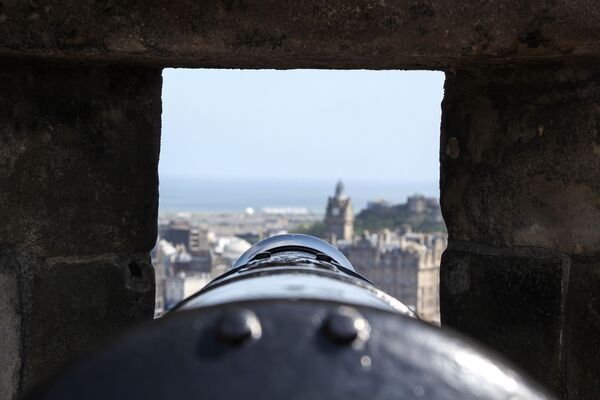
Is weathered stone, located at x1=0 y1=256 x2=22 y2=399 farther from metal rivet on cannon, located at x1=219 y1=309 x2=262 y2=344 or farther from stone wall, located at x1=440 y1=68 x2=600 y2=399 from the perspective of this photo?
metal rivet on cannon, located at x1=219 y1=309 x2=262 y2=344

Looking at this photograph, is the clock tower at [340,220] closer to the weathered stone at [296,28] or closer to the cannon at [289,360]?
the weathered stone at [296,28]

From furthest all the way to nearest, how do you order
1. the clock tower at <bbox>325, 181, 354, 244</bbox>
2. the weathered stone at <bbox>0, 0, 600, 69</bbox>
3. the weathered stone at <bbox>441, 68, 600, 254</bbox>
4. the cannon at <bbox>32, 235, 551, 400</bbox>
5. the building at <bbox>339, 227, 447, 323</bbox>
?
the clock tower at <bbox>325, 181, 354, 244</bbox> → the building at <bbox>339, 227, 447, 323</bbox> → the weathered stone at <bbox>441, 68, 600, 254</bbox> → the weathered stone at <bbox>0, 0, 600, 69</bbox> → the cannon at <bbox>32, 235, 551, 400</bbox>

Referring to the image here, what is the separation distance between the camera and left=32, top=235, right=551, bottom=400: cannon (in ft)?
3.44

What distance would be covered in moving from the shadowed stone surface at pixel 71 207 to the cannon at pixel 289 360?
1430 mm

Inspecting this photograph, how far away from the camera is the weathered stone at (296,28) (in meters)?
2.15

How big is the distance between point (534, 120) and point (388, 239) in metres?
52.3

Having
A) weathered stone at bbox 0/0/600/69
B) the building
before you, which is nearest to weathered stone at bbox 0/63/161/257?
weathered stone at bbox 0/0/600/69

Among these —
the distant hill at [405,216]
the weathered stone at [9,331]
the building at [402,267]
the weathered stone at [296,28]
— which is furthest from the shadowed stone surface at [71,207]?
the distant hill at [405,216]

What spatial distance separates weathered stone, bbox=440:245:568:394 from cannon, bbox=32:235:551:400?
57.1 inches

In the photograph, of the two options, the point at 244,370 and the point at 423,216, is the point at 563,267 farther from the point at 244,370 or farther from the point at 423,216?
the point at 423,216

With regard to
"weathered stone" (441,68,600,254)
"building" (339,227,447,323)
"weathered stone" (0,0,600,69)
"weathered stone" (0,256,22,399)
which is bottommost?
"building" (339,227,447,323)

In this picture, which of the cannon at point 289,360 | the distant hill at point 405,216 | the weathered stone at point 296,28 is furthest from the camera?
the distant hill at point 405,216

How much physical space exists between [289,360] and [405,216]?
237ft

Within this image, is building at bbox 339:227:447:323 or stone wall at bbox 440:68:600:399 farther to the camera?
building at bbox 339:227:447:323
